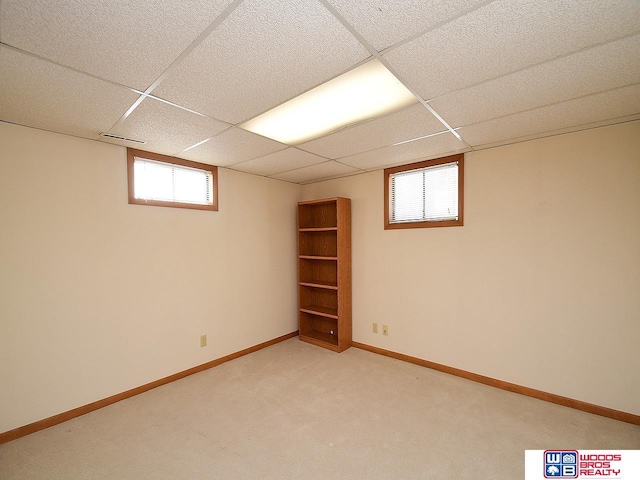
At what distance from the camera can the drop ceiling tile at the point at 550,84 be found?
1390 mm

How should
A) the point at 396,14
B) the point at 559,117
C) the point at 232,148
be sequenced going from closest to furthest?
the point at 396,14, the point at 559,117, the point at 232,148

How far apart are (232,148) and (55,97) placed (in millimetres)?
1247

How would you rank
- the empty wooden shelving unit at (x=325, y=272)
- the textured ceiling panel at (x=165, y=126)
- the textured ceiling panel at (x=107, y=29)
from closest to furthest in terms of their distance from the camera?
1. the textured ceiling panel at (x=107, y=29)
2. the textured ceiling panel at (x=165, y=126)
3. the empty wooden shelving unit at (x=325, y=272)

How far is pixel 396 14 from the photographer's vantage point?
3.71ft

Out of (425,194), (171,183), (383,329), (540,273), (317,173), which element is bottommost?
(383,329)

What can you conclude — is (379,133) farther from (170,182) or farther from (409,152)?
(170,182)

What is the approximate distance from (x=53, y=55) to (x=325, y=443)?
274 cm

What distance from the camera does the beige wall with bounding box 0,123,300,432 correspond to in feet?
6.94

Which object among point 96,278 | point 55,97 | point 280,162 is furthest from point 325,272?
point 55,97

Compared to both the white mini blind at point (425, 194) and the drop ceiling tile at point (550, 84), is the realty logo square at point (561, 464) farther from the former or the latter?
the drop ceiling tile at point (550, 84)

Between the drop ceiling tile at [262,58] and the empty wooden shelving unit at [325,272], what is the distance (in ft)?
6.98

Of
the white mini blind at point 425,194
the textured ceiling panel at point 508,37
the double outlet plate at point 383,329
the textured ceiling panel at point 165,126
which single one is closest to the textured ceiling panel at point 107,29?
the textured ceiling panel at point 165,126

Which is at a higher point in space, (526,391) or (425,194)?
(425,194)

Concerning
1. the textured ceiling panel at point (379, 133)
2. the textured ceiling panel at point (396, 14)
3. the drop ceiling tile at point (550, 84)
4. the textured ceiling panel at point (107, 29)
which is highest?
the textured ceiling panel at point (396, 14)
